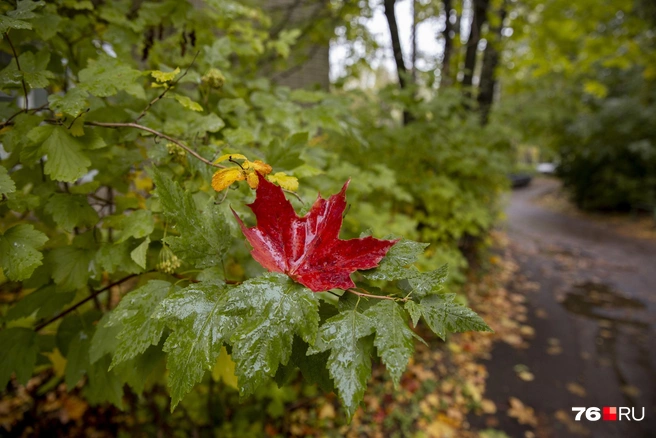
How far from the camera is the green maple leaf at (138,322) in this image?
702mm

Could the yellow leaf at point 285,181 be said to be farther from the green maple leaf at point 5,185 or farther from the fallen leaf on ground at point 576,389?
the fallen leaf on ground at point 576,389

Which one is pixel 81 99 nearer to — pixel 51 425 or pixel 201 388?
pixel 201 388

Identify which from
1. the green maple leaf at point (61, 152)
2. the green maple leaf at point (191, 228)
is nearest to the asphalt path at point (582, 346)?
the green maple leaf at point (191, 228)

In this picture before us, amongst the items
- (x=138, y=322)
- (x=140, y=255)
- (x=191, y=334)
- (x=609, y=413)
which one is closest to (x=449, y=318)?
(x=191, y=334)

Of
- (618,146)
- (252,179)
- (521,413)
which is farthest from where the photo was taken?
(618,146)

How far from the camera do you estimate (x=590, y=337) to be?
438 cm

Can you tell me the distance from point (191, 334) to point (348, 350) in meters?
0.29

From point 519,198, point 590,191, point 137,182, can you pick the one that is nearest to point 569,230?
point 590,191

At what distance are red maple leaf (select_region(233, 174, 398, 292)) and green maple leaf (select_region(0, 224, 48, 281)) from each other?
1.64ft

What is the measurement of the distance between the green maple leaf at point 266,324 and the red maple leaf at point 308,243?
0.05m

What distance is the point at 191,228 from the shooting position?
757 millimetres

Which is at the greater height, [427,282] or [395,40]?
[395,40]

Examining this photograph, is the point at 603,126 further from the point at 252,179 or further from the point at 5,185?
the point at 5,185

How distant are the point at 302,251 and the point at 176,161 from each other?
55 centimetres
